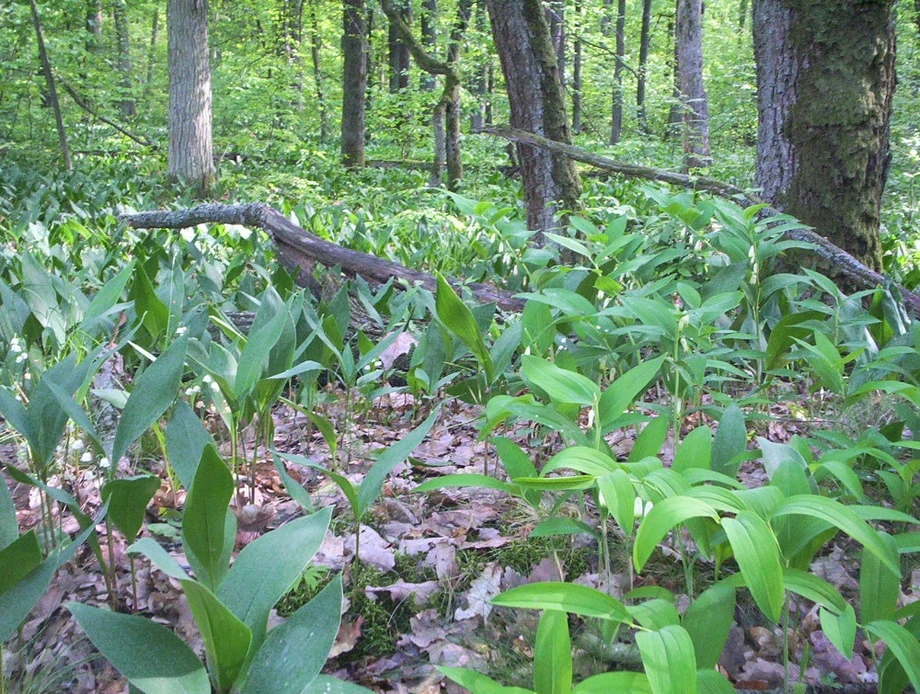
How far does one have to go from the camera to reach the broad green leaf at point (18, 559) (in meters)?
1.29

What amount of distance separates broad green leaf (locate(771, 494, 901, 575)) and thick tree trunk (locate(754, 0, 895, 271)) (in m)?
2.97

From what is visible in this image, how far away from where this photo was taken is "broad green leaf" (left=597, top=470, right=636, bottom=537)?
117 centimetres

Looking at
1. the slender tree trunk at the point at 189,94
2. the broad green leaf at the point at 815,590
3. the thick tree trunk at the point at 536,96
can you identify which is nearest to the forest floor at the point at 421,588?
the broad green leaf at the point at 815,590

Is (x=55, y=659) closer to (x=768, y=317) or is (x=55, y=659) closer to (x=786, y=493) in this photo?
(x=786, y=493)

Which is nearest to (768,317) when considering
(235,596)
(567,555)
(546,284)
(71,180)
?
(546,284)

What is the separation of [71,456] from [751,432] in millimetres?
2416

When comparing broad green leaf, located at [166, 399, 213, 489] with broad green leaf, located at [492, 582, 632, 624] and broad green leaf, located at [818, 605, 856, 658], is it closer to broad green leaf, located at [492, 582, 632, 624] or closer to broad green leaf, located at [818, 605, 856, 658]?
broad green leaf, located at [492, 582, 632, 624]

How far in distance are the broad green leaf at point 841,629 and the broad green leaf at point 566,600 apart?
1.10 feet

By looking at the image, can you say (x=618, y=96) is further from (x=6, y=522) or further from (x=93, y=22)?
(x=6, y=522)

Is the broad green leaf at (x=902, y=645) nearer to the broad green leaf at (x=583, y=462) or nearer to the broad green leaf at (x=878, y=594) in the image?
the broad green leaf at (x=878, y=594)

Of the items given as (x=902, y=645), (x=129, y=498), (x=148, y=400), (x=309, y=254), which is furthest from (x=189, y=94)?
(x=902, y=645)

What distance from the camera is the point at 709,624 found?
1.29 metres

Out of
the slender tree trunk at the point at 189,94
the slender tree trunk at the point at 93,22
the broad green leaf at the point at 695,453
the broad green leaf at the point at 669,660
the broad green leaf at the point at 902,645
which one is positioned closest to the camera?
the broad green leaf at the point at 669,660

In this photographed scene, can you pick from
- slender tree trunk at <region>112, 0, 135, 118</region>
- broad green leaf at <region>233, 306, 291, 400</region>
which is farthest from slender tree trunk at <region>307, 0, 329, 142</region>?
broad green leaf at <region>233, 306, 291, 400</region>
